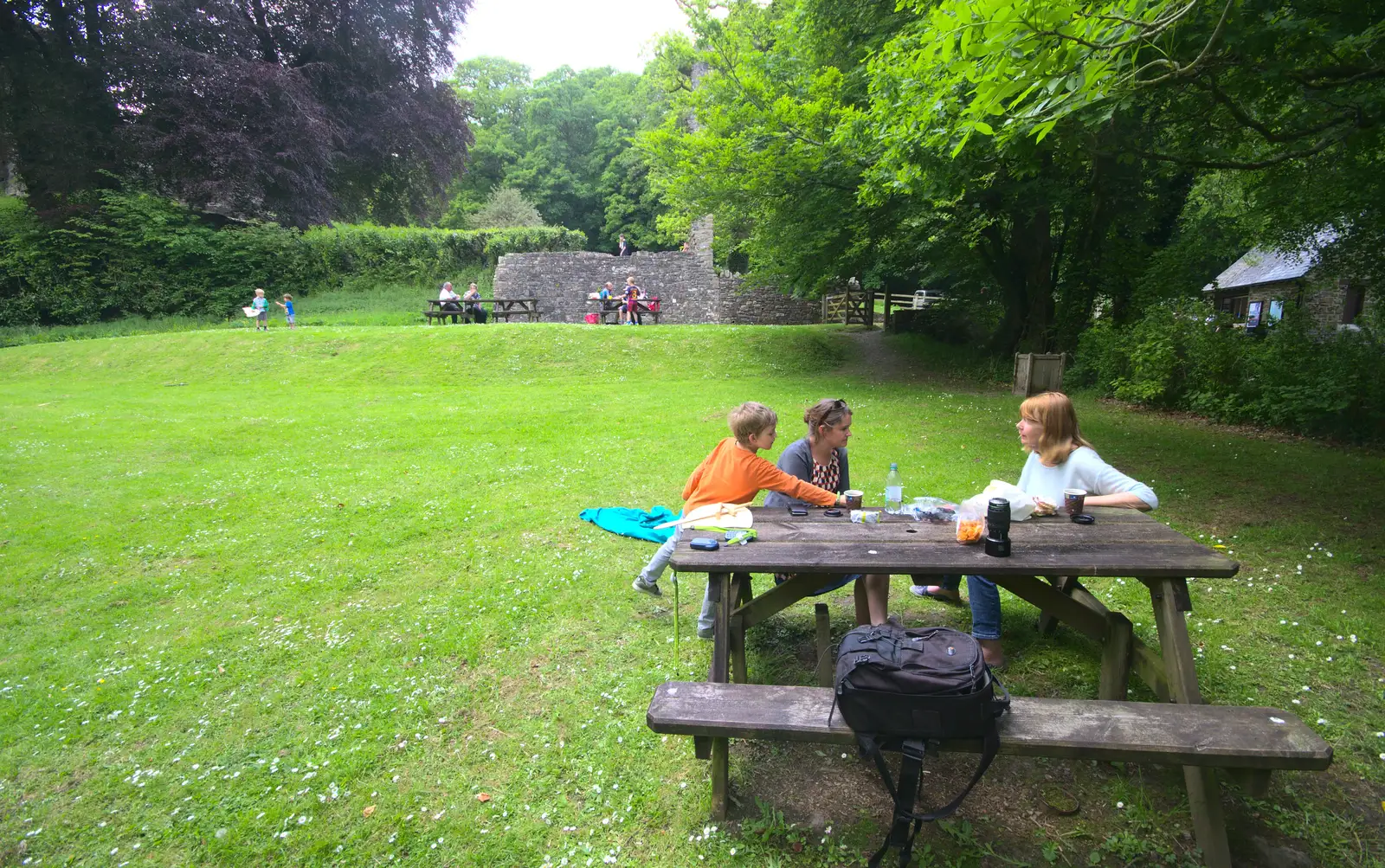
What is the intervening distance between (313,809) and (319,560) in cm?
317

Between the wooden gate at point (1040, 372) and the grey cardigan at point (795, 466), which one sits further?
the wooden gate at point (1040, 372)

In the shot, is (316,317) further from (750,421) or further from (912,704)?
(912,704)

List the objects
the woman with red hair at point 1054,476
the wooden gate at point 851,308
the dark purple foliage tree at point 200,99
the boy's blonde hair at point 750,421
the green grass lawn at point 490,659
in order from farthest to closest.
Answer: the dark purple foliage tree at point 200,99 → the wooden gate at point 851,308 → the boy's blonde hair at point 750,421 → the woman with red hair at point 1054,476 → the green grass lawn at point 490,659

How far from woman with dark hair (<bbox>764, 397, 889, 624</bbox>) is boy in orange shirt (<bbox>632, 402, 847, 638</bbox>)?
0.17m

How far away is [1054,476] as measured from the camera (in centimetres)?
396

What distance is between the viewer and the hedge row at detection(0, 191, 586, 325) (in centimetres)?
2409

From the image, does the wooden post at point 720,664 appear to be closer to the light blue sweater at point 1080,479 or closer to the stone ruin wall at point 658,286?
the light blue sweater at point 1080,479

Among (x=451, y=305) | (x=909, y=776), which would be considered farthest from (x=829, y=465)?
(x=451, y=305)

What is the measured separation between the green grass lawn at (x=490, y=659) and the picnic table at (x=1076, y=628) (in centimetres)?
40

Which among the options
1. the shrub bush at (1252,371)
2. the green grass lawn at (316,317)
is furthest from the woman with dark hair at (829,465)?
the green grass lawn at (316,317)

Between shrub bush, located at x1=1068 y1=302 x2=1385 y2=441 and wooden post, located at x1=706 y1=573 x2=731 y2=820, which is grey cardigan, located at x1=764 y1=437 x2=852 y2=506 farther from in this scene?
shrub bush, located at x1=1068 y1=302 x2=1385 y2=441

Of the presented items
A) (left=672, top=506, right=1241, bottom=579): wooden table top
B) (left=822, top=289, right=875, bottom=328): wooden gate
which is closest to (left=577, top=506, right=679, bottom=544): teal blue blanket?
(left=672, top=506, right=1241, bottom=579): wooden table top

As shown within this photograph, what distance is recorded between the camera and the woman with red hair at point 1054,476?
3799mm

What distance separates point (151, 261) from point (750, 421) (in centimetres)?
3020
